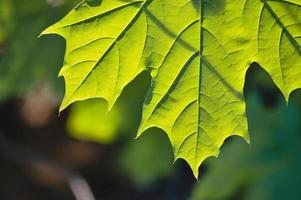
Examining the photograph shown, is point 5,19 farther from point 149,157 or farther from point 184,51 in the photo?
point 184,51

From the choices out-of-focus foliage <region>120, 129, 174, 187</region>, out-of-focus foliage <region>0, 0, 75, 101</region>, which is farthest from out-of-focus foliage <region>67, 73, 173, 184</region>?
out-of-focus foliage <region>0, 0, 75, 101</region>

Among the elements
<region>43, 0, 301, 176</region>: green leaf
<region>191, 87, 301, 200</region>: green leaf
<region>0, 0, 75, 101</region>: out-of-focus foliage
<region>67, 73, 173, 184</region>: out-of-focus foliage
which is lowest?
<region>191, 87, 301, 200</region>: green leaf

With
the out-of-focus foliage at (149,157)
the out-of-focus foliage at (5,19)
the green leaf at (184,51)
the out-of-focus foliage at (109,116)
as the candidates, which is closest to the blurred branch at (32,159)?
the out-of-focus foliage at (149,157)

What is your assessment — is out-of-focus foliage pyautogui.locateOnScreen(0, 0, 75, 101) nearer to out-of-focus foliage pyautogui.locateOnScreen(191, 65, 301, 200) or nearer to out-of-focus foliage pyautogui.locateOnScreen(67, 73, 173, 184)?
out-of-focus foliage pyautogui.locateOnScreen(67, 73, 173, 184)

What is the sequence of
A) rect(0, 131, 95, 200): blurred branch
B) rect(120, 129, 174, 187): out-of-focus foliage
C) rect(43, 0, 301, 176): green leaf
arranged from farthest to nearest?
rect(0, 131, 95, 200): blurred branch
rect(120, 129, 174, 187): out-of-focus foliage
rect(43, 0, 301, 176): green leaf

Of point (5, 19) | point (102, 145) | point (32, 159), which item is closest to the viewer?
point (5, 19)

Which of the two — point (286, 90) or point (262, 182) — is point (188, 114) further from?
point (262, 182)

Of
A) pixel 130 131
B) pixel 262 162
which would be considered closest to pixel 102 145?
pixel 130 131
